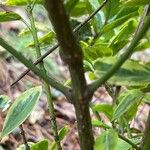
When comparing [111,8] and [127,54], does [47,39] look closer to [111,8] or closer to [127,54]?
[111,8]

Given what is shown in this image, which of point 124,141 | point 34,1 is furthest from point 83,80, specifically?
point 34,1

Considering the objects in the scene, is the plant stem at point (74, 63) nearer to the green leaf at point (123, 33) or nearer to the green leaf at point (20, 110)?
the green leaf at point (20, 110)

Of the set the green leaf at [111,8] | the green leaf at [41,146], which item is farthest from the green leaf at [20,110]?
the green leaf at [111,8]

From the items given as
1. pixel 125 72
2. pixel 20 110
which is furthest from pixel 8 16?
pixel 125 72

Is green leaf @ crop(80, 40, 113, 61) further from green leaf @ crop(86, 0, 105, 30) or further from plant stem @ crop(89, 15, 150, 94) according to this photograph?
plant stem @ crop(89, 15, 150, 94)

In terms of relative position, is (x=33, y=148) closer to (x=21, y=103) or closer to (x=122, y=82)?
(x=21, y=103)

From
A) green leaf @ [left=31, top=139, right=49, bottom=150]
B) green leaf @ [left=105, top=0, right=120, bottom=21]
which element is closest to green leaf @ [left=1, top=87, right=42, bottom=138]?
green leaf @ [left=31, top=139, right=49, bottom=150]
